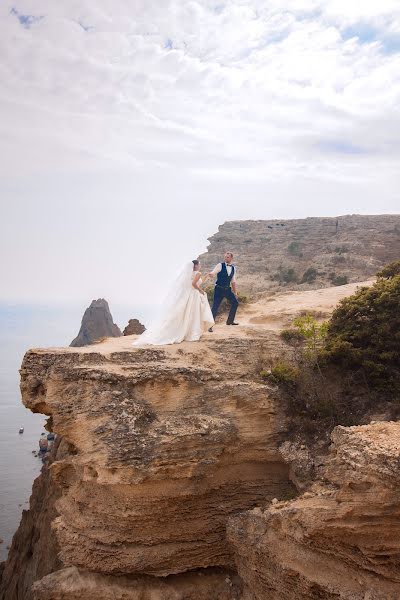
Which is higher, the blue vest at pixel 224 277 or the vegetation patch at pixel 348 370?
the blue vest at pixel 224 277

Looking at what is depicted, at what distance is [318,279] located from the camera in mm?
36750

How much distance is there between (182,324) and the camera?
550 inches

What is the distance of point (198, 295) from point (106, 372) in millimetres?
3972

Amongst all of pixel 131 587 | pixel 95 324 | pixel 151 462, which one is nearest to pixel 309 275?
pixel 151 462

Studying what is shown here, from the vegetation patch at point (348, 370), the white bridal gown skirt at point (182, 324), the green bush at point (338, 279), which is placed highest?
the green bush at point (338, 279)

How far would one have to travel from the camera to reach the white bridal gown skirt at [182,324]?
45.0ft

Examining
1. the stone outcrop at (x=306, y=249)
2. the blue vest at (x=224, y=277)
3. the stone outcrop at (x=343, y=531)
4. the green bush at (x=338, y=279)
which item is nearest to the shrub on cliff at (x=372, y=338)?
the stone outcrop at (x=343, y=531)

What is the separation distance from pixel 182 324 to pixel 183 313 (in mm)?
319

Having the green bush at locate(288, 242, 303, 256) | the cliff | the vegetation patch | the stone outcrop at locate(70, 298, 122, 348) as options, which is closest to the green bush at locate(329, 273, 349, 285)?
the green bush at locate(288, 242, 303, 256)

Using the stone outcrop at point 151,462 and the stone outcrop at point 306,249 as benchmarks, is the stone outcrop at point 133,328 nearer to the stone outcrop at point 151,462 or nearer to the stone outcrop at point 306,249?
the stone outcrop at point 306,249

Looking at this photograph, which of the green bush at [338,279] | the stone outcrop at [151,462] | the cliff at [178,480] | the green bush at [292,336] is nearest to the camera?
the cliff at [178,480]

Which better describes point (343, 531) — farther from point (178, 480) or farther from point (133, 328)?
point (133, 328)

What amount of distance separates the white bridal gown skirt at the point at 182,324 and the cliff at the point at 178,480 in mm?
946

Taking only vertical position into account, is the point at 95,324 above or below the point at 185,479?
above
